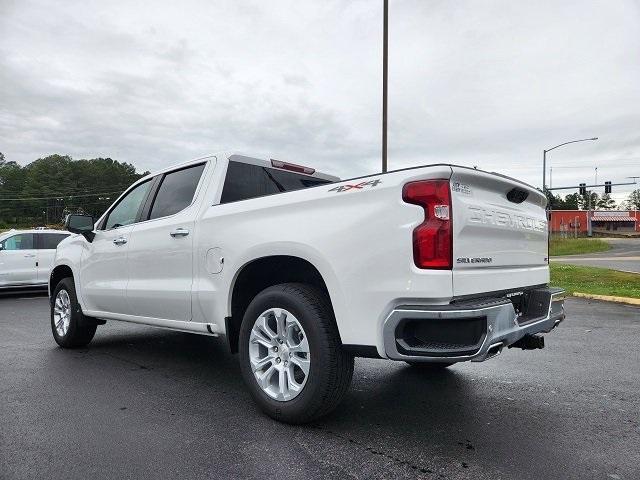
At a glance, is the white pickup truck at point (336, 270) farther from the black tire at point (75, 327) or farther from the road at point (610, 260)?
the road at point (610, 260)

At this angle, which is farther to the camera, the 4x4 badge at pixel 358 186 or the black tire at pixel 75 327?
the black tire at pixel 75 327

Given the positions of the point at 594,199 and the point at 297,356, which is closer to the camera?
the point at 297,356

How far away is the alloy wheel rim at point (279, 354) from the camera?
330 cm

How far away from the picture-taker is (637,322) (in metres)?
7.58

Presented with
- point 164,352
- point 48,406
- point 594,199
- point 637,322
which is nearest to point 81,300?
point 164,352

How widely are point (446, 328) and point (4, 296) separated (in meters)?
13.2

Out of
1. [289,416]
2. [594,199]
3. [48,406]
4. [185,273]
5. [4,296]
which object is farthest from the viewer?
[594,199]

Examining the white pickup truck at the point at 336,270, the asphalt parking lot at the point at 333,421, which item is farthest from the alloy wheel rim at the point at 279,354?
the asphalt parking lot at the point at 333,421

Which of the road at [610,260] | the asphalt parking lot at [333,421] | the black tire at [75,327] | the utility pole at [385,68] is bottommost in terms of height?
the road at [610,260]

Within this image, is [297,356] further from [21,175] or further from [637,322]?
[21,175]

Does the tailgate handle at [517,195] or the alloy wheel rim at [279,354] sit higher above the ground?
the tailgate handle at [517,195]

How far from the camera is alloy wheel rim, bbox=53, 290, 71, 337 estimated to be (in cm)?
593

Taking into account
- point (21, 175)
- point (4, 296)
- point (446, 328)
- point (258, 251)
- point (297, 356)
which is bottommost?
point (4, 296)

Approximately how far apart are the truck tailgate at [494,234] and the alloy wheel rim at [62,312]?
4.74 metres
